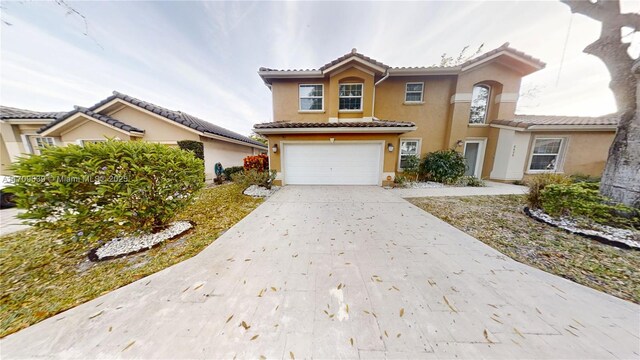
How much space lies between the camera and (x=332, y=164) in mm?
8367

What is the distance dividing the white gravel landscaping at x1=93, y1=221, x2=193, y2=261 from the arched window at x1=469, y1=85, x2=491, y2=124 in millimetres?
13659

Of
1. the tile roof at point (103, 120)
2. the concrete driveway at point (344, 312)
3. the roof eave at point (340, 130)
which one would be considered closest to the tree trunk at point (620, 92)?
the concrete driveway at point (344, 312)

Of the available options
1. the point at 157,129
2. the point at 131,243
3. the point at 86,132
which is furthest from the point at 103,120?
the point at 131,243

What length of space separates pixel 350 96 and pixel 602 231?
8703 mm

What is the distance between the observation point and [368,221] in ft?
14.8

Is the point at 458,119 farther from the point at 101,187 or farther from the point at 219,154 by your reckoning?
the point at 219,154

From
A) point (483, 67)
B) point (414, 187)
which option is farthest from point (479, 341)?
point (483, 67)

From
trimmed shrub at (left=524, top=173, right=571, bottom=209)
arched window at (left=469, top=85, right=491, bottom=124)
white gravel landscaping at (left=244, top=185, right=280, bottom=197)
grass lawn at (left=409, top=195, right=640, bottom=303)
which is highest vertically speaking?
arched window at (left=469, top=85, right=491, bottom=124)

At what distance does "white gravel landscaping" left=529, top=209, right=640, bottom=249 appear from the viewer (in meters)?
3.48

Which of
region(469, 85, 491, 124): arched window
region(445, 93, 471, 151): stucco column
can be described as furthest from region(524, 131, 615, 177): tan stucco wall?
region(445, 93, 471, 151): stucco column

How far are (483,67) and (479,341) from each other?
12602 mm

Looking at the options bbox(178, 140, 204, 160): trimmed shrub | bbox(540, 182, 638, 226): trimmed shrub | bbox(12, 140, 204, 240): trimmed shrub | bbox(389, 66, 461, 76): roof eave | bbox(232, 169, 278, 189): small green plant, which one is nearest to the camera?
bbox(12, 140, 204, 240): trimmed shrub

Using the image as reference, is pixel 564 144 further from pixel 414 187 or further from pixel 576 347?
pixel 576 347

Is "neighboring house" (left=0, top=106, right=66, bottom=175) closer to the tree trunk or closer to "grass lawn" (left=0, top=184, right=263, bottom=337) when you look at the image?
"grass lawn" (left=0, top=184, right=263, bottom=337)
